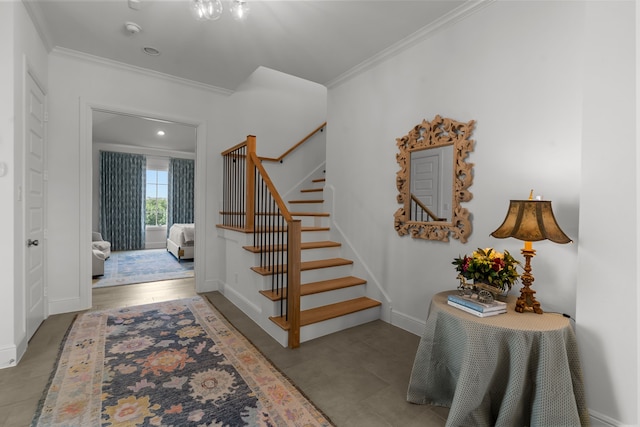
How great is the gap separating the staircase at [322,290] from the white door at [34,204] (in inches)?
70.9

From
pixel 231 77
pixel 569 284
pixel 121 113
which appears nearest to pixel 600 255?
pixel 569 284

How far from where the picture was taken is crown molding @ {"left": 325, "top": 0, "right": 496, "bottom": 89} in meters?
2.38

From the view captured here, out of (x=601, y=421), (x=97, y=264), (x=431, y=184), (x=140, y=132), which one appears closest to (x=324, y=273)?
(x=431, y=184)

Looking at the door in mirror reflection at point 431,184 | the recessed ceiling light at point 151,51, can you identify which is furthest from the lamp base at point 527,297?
the recessed ceiling light at point 151,51

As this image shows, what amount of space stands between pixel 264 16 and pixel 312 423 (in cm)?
295

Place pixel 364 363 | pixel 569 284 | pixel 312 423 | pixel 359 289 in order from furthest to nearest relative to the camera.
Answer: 1. pixel 359 289
2. pixel 364 363
3. pixel 569 284
4. pixel 312 423

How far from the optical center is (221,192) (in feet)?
14.0

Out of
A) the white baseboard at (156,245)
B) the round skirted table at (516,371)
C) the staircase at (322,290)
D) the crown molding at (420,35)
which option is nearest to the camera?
the round skirted table at (516,371)

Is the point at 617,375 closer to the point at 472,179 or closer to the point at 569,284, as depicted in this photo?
the point at 569,284

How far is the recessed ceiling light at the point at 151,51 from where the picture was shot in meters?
3.17

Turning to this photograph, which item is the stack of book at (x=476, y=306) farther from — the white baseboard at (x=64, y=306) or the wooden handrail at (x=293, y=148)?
the white baseboard at (x=64, y=306)

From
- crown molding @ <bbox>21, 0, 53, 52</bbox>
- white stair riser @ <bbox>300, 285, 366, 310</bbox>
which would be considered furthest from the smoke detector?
white stair riser @ <bbox>300, 285, 366, 310</bbox>

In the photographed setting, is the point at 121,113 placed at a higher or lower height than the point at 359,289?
higher

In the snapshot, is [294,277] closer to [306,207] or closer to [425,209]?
[425,209]
